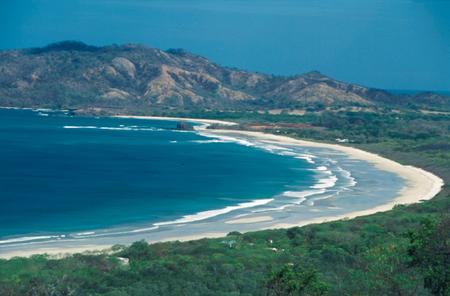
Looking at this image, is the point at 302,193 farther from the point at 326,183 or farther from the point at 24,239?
the point at 24,239

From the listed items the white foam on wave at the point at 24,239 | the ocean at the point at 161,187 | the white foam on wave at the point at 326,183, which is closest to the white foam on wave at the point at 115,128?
the ocean at the point at 161,187

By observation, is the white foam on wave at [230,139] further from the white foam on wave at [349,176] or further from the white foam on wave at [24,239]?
the white foam on wave at [24,239]

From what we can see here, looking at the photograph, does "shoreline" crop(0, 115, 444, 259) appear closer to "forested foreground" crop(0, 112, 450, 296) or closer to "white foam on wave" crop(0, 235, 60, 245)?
"white foam on wave" crop(0, 235, 60, 245)

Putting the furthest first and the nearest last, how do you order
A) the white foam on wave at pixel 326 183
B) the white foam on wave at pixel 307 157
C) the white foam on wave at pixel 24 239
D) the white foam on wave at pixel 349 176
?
the white foam on wave at pixel 307 157 < the white foam on wave at pixel 349 176 < the white foam on wave at pixel 326 183 < the white foam on wave at pixel 24 239

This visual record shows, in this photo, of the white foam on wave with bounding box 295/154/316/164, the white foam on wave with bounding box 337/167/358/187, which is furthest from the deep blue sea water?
the white foam on wave with bounding box 337/167/358/187

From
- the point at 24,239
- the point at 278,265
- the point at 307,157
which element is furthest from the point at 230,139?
the point at 278,265
